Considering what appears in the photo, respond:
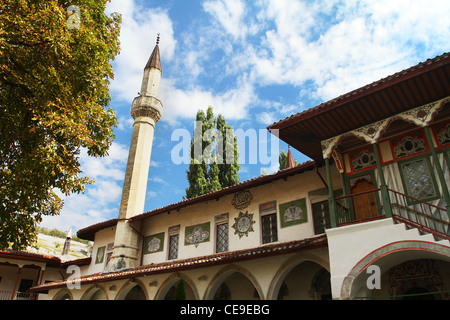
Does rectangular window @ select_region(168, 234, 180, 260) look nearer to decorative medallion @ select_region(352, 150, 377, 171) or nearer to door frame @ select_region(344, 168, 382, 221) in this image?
door frame @ select_region(344, 168, 382, 221)

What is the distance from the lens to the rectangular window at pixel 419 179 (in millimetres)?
6336

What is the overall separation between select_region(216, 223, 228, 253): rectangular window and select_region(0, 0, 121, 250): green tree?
→ 509 centimetres

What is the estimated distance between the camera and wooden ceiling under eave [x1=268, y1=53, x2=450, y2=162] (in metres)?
5.91

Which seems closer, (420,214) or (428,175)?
(420,214)

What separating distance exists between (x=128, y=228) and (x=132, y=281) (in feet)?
8.24

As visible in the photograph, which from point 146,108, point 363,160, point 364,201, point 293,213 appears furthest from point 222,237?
point 146,108

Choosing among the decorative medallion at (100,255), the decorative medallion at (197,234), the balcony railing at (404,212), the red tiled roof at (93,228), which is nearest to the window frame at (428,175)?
the balcony railing at (404,212)

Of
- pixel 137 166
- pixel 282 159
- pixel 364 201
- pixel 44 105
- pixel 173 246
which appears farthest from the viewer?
pixel 282 159

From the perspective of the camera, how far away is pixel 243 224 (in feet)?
34.1

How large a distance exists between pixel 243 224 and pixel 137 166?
6.10 meters

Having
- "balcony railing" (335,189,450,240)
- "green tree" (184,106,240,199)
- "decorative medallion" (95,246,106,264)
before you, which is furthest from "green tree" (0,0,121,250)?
"green tree" (184,106,240,199)

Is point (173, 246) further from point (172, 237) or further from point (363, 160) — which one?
point (363, 160)
